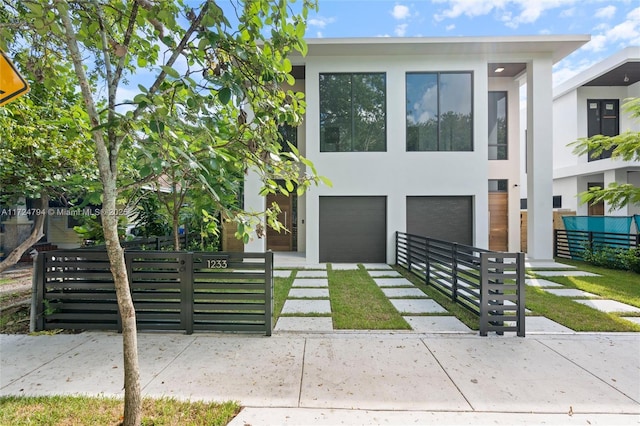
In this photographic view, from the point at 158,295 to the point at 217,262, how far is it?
94 cm

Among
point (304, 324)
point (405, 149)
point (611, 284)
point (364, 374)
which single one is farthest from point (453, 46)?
point (364, 374)

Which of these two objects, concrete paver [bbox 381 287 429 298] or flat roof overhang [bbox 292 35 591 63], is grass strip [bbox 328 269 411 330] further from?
flat roof overhang [bbox 292 35 591 63]

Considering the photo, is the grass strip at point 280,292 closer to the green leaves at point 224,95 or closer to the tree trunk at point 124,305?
the tree trunk at point 124,305

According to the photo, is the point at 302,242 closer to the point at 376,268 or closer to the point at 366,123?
the point at 376,268

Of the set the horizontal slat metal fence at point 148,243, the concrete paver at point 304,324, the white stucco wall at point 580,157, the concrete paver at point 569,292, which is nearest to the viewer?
the concrete paver at point 304,324

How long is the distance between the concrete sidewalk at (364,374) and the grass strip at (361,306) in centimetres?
33

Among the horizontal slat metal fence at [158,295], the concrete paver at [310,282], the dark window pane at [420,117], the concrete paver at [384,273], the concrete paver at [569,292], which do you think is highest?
the dark window pane at [420,117]

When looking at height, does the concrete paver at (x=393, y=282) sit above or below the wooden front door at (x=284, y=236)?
below

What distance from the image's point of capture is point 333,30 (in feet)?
27.7

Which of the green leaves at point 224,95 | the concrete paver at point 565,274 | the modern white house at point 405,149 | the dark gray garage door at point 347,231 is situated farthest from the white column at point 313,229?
the green leaves at point 224,95

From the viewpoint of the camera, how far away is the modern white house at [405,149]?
9.41 m

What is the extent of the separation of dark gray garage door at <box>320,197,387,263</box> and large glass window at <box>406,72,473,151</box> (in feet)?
8.55

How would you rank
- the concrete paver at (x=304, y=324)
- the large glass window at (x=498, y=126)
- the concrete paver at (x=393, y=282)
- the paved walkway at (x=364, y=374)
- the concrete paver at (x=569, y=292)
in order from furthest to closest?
the large glass window at (x=498, y=126) → the concrete paver at (x=393, y=282) → the concrete paver at (x=569, y=292) → the concrete paver at (x=304, y=324) → the paved walkway at (x=364, y=374)

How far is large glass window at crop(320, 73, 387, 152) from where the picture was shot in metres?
9.55
